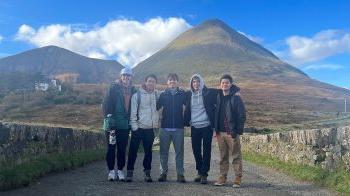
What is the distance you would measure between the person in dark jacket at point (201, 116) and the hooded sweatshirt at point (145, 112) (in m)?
0.72

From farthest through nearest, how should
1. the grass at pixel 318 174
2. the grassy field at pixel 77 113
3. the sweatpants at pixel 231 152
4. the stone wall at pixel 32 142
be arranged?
the grassy field at pixel 77 113 → the sweatpants at pixel 231 152 → the stone wall at pixel 32 142 → the grass at pixel 318 174

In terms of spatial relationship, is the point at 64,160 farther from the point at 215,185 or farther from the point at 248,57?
the point at 248,57

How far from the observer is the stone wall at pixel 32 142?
935 cm

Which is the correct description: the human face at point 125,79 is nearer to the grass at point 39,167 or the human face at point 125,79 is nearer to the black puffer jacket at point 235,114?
the black puffer jacket at point 235,114

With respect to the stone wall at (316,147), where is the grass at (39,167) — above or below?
below

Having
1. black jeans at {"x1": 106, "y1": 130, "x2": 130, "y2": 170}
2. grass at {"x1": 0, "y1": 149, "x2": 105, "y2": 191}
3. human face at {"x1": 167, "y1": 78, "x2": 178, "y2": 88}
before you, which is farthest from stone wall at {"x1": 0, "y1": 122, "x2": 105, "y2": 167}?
human face at {"x1": 167, "y1": 78, "x2": 178, "y2": 88}

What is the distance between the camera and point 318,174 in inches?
406

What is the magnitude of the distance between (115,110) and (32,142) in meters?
2.01

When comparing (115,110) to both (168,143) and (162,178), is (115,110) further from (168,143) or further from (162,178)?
(162,178)

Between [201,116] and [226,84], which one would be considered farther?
[201,116]

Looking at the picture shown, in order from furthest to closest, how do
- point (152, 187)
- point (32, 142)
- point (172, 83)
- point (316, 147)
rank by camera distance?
1. point (316, 147)
2. point (32, 142)
3. point (172, 83)
4. point (152, 187)

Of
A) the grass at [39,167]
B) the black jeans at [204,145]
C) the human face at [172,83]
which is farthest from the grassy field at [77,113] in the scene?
the human face at [172,83]

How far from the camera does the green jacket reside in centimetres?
1001

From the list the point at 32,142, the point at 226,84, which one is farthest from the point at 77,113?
the point at 226,84
